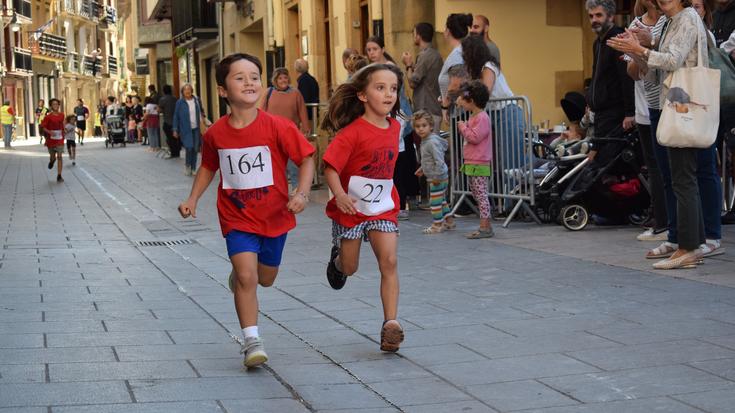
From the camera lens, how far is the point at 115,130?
51594 millimetres

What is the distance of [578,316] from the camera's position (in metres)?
7.23

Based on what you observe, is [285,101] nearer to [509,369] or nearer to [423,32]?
[423,32]

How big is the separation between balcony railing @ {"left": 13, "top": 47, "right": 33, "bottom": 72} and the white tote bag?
226 feet

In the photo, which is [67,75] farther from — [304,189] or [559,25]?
[304,189]

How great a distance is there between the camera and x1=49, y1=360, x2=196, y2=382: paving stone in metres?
5.91

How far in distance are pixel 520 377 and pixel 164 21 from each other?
175 feet

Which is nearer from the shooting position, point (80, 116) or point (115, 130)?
point (115, 130)

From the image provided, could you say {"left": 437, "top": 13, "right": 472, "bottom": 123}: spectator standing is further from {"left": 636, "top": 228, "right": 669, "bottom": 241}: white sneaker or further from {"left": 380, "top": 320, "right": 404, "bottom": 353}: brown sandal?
{"left": 380, "top": 320, "right": 404, "bottom": 353}: brown sandal

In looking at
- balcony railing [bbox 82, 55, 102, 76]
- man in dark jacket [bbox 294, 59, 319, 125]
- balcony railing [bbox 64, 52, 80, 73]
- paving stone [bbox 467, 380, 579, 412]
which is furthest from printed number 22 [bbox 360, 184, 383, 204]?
balcony railing [bbox 82, 55, 102, 76]

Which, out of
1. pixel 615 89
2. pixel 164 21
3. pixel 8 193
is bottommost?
pixel 8 193

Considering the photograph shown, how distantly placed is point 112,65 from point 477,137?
322 ft

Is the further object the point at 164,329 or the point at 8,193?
the point at 8,193

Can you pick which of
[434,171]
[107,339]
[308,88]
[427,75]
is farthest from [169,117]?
[107,339]

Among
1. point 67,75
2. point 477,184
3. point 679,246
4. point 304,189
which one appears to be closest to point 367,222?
point 304,189
